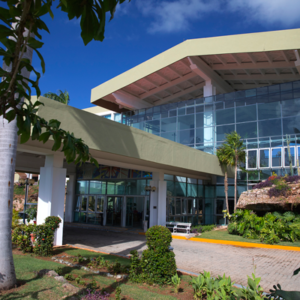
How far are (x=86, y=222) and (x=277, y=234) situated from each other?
13993 millimetres

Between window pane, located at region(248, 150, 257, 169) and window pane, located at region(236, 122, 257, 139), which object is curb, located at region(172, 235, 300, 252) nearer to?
window pane, located at region(248, 150, 257, 169)

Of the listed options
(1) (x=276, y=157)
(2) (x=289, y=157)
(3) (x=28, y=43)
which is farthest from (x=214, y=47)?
(3) (x=28, y=43)

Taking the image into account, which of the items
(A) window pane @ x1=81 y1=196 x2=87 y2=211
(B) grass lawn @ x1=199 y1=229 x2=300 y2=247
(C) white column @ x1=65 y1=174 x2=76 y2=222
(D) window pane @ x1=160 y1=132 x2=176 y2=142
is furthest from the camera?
(D) window pane @ x1=160 y1=132 x2=176 y2=142

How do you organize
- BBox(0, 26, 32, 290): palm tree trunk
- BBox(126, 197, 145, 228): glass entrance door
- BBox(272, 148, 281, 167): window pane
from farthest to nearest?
BBox(126, 197, 145, 228): glass entrance door < BBox(272, 148, 281, 167): window pane < BBox(0, 26, 32, 290): palm tree trunk

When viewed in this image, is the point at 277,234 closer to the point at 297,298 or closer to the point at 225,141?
the point at 225,141

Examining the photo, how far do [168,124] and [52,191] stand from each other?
15.0 m

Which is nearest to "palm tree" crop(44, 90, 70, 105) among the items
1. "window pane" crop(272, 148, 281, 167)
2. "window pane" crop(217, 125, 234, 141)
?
"window pane" crop(217, 125, 234, 141)

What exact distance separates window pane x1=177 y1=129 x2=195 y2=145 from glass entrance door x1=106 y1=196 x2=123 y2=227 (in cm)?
722

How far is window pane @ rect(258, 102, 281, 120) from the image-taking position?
2028 centimetres

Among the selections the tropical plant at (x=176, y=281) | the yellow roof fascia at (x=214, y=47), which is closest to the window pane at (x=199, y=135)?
the yellow roof fascia at (x=214, y=47)


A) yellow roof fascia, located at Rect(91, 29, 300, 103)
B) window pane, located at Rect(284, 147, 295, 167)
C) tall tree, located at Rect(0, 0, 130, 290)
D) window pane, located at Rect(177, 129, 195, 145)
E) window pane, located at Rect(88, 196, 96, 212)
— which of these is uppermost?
yellow roof fascia, located at Rect(91, 29, 300, 103)

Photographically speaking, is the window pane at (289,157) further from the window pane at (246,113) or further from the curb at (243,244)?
the curb at (243,244)

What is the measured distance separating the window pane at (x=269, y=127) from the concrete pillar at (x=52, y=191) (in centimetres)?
1505

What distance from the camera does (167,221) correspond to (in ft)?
63.2
